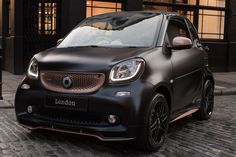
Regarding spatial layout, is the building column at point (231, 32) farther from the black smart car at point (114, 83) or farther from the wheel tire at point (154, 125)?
the wheel tire at point (154, 125)

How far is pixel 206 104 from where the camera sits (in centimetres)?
766

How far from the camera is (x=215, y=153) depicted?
5527 mm

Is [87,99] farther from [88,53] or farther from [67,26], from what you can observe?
[67,26]

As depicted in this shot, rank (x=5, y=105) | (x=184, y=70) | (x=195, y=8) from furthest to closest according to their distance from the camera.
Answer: (x=195, y=8) < (x=5, y=105) < (x=184, y=70)

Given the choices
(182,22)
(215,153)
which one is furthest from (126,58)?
(182,22)

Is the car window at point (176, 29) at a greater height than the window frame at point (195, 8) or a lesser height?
lesser

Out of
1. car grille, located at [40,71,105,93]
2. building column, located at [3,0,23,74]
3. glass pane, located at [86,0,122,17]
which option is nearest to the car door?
car grille, located at [40,71,105,93]

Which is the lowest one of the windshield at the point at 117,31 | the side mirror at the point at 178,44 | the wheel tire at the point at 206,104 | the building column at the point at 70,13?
the wheel tire at the point at 206,104

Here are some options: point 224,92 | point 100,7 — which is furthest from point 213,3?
point 224,92

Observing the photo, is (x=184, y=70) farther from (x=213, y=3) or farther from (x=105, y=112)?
(x=213, y=3)

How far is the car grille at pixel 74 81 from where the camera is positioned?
205 inches

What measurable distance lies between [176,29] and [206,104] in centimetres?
157

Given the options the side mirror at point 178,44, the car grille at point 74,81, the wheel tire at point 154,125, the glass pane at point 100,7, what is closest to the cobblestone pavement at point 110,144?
the wheel tire at point 154,125

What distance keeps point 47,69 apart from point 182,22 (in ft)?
8.44
